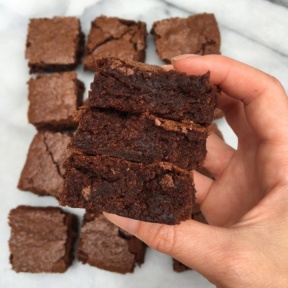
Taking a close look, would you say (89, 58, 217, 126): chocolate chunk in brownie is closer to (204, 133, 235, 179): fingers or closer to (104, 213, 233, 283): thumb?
(104, 213, 233, 283): thumb

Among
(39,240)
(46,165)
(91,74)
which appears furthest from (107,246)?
(91,74)

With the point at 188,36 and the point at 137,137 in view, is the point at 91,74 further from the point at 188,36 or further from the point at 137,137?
the point at 137,137

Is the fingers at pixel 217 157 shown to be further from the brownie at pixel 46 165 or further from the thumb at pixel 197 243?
the brownie at pixel 46 165

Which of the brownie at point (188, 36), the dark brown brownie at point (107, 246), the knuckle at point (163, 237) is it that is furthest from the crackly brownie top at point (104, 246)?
the brownie at point (188, 36)

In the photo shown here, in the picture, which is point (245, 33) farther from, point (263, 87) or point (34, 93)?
point (34, 93)

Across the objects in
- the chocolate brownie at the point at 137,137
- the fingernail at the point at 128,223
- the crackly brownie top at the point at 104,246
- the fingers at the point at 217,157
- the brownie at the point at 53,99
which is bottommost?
the crackly brownie top at the point at 104,246
